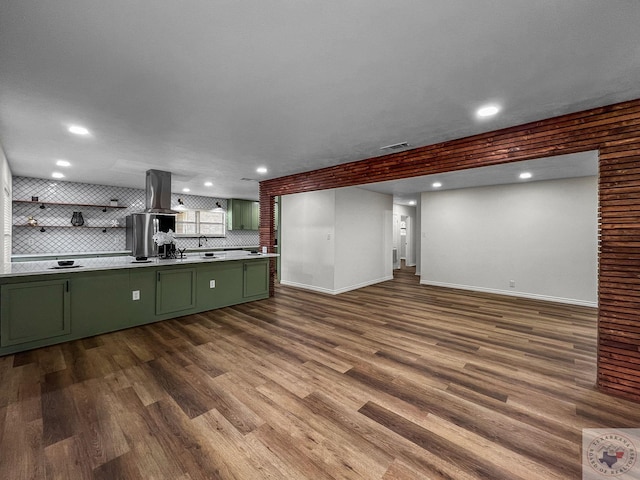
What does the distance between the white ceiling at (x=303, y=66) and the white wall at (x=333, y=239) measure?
2.94 m

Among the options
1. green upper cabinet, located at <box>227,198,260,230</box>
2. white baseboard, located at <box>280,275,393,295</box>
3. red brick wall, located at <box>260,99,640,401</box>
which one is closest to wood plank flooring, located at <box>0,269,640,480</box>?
red brick wall, located at <box>260,99,640,401</box>

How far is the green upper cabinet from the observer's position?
955 centimetres

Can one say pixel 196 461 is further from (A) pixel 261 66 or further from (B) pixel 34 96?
(B) pixel 34 96

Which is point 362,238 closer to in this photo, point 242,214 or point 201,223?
point 242,214

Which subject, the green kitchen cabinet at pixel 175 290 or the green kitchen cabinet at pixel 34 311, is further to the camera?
the green kitchen cabinet at pixel 175 290

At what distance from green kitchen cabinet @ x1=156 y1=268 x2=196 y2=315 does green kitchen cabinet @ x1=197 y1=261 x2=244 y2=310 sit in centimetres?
14

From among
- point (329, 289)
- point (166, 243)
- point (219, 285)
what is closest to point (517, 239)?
point (329, 289)

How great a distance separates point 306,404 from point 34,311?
358 cm

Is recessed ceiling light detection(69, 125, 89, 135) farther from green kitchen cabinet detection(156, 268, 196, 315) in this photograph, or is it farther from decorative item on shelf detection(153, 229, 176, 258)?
green kitchen cabinet detection(156, 268, 196, 315)

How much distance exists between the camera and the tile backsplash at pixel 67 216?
19.4 feet

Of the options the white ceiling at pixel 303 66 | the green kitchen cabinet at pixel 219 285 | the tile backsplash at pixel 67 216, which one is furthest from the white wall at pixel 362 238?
the tile backsplash at pixel 67 216

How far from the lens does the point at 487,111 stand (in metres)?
2.68

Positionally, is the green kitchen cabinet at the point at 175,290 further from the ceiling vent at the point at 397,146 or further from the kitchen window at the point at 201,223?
the kitchen window at the point at 201,223

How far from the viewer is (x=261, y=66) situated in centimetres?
196
